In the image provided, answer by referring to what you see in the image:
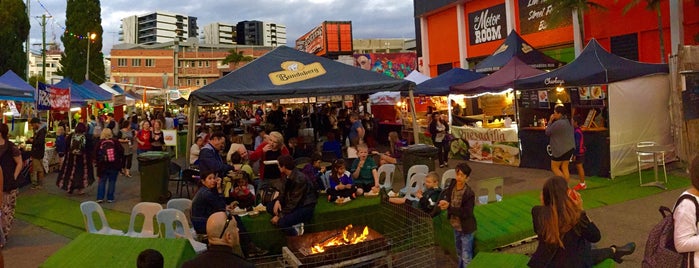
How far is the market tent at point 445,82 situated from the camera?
15.8m

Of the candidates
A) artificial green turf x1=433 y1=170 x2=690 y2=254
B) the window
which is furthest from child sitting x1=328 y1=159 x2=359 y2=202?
the window

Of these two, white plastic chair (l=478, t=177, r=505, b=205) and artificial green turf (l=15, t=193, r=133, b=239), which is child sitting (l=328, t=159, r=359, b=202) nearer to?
white plastic chair (l=478, t=177, r=505, b=205)

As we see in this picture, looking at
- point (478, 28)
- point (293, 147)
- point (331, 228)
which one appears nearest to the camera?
point (331, 228)

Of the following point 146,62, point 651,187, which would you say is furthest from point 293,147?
point 146,62

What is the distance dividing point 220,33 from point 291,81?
197 metres

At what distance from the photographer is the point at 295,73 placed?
34.1ft

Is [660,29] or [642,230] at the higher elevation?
[660,29]

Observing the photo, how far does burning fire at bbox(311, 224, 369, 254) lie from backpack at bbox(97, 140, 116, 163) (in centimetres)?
626

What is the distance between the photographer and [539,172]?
1178 centimetres

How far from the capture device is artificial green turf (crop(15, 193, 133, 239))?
8.23 meters

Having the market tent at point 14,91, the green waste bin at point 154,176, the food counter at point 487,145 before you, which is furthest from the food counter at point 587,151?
the market tent at point 14,91

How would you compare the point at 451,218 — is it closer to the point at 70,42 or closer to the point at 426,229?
the point at 426,229

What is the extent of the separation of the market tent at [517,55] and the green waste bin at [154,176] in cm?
1182

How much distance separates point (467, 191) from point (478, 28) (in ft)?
73.1
